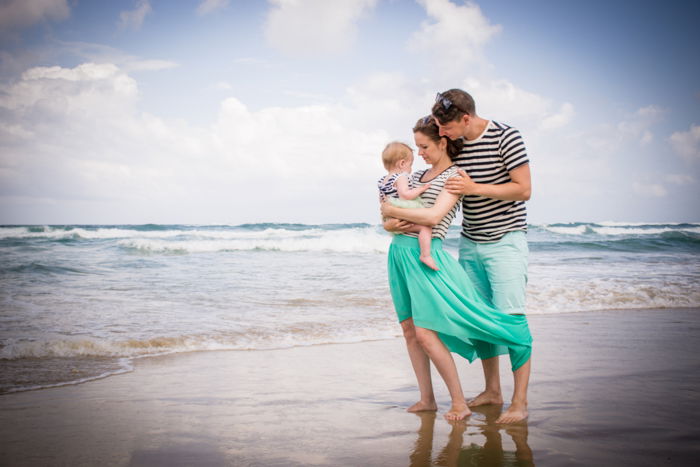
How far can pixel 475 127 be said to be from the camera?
118 inches

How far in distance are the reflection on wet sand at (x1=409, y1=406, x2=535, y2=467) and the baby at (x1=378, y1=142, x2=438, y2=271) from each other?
970 millimetres

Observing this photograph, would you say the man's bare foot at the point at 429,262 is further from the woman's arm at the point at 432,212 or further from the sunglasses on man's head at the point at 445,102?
the sunglasses on man's head at the point at 445,102

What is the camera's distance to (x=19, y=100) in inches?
899

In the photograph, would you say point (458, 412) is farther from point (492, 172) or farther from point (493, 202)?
point (492, 172)

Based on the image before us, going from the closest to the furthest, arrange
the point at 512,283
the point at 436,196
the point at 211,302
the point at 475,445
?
the point at 475,445, the point at 436,196, the point at 512,283, the point at 211,302

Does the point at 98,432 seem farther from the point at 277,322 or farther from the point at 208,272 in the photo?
the point at 208,272

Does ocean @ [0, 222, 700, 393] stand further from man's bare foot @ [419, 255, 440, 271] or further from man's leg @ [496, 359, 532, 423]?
man's bare foot @ [419, 255, 440, 271]

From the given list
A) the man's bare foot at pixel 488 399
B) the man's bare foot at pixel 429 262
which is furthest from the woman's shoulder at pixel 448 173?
the man's bare foot at pixel 488 399

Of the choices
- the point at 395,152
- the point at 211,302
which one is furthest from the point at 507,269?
the point at 211,302

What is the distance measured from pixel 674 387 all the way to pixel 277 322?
4757 mm

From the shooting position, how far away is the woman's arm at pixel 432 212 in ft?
9.41

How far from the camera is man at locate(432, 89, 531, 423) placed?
2926 mm

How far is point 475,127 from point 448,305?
1.11 m

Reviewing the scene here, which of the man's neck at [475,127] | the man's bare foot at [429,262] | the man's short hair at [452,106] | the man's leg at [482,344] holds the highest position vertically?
the man's short hair at [452,106]
